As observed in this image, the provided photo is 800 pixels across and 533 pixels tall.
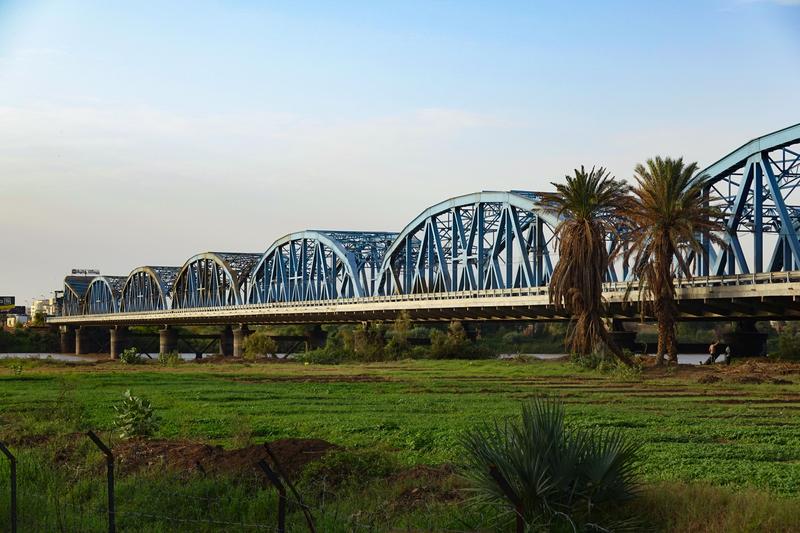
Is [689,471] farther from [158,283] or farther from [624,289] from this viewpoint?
[158,283]

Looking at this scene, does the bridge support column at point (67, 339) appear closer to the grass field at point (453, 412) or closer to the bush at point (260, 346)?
the bush at point (260, 346)

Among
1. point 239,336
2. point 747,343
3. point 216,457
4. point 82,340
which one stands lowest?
point 82,340

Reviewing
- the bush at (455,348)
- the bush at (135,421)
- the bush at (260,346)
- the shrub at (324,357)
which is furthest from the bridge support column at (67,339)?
the bush at (135,421)

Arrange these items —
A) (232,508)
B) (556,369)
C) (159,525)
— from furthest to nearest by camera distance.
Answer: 1. (556,369)
2. (232,508)
3. (159,525)

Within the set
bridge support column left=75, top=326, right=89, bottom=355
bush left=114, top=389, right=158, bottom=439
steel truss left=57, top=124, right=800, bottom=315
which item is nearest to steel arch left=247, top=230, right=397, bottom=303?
steel truss left=57, top=124, right=800, bottom=315

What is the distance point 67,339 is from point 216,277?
53.4m

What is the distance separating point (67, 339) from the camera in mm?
195125

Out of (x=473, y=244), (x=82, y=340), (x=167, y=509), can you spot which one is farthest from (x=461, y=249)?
(x=82, y=340)

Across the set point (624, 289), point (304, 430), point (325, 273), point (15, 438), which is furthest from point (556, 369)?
point (325, 273)

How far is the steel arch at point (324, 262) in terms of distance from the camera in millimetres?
110812

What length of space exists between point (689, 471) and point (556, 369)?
3709 cm

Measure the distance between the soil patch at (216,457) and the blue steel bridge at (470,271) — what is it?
35910 mm

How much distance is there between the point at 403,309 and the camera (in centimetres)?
8650

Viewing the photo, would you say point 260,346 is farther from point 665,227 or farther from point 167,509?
point 167,509
